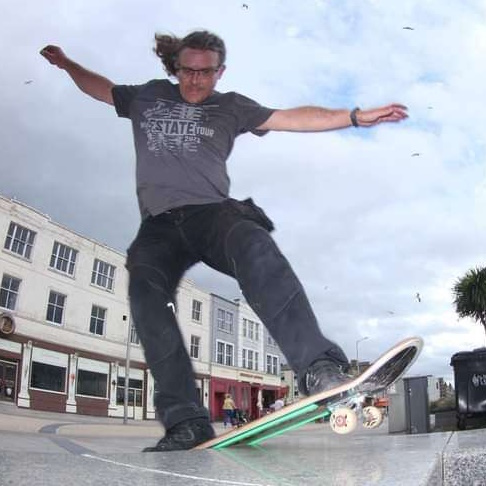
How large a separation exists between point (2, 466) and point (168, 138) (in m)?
1.93

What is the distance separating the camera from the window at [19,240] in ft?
64.5

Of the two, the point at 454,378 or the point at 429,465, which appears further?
the point at 454,378

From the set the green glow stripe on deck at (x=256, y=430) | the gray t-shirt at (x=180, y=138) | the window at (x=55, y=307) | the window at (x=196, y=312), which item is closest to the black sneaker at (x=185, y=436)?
the green glow stripe on deck at (x=256, y=430)

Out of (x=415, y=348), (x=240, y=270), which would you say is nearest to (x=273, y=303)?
(x=240, y=270)

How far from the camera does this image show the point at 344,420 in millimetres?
1951

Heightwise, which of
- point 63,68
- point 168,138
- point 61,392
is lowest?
point 61,392

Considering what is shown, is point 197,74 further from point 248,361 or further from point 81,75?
point 248,361

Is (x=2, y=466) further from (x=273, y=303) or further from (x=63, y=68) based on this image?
(x=63, y=68)

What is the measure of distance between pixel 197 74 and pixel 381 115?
1.03m

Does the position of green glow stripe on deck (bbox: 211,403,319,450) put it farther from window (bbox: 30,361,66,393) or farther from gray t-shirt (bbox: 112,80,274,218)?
window (bbox: 30,361,66,393)

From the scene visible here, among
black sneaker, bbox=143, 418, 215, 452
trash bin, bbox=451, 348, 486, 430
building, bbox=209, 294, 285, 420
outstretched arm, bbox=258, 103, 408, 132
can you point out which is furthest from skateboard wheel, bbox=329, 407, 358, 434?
trash bin, bbox=451, 348, 486, 430

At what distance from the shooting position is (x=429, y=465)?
1.50 metres

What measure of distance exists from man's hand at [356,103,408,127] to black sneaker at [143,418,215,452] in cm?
167

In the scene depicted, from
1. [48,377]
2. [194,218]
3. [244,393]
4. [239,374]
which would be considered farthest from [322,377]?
[48,377]
